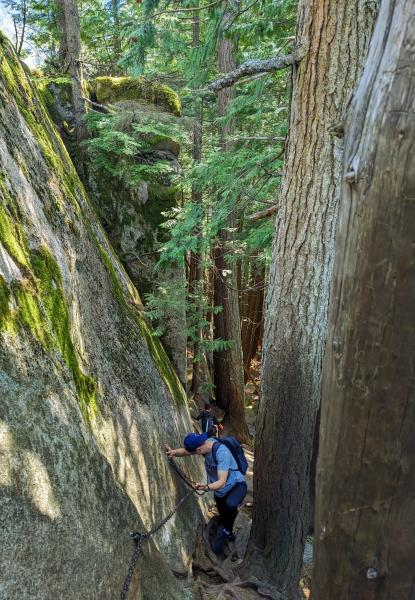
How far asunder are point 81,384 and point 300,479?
2.83m

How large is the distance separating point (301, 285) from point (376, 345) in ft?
11.0

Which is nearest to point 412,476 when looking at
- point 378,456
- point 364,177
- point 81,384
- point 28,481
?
point 378,456

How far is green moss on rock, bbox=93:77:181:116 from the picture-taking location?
459 inches

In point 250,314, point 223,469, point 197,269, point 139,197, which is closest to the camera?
point 223,469

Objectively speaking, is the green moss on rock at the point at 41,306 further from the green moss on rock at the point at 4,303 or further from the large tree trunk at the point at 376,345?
the large tree trunk at the point at 376,345

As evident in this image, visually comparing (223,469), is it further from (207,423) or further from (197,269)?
(197,269)

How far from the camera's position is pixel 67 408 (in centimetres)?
352

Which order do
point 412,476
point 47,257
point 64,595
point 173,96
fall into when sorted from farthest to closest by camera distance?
point 173,96
point 47,257
point 64,595
point 412,476

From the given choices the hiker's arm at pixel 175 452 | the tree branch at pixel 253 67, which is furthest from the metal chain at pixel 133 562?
the tree branch at pixel 253 67

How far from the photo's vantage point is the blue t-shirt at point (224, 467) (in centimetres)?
578

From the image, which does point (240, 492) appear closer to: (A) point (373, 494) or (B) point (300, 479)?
(B) point (300, 479)

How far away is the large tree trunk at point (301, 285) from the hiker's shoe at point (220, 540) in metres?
0.60

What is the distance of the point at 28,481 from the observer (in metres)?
2.75

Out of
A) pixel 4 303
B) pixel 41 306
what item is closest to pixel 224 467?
pixel 41 306
